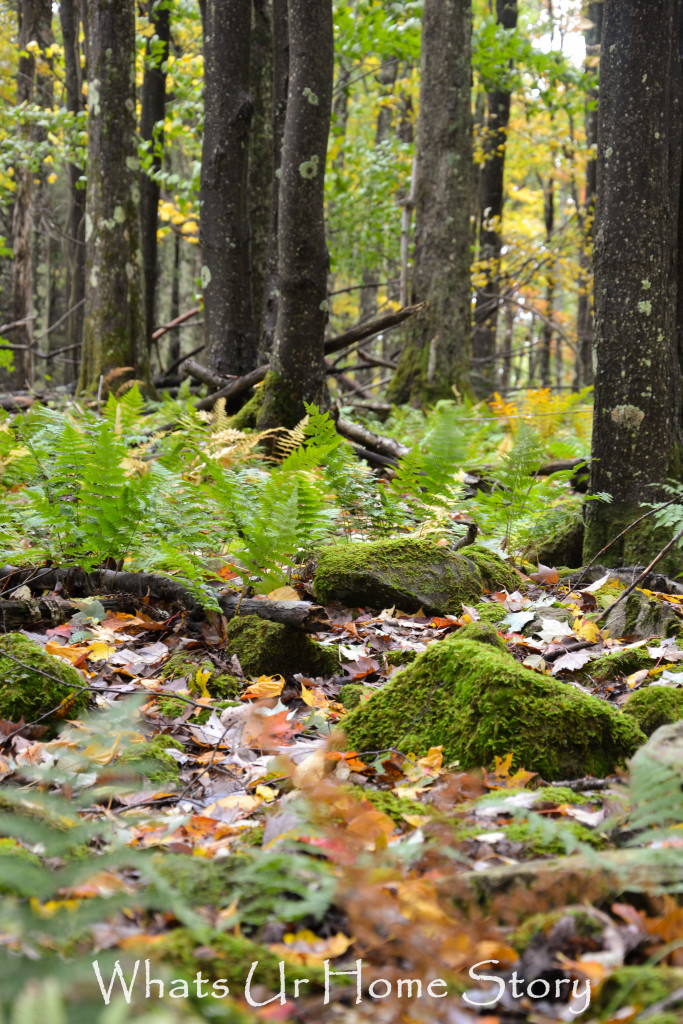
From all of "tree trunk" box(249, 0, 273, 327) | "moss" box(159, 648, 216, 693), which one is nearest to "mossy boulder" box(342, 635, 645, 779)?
"moss" box(159, 648, 216, 693)

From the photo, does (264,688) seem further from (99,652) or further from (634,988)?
(634,988)

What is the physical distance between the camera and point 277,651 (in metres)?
3.32

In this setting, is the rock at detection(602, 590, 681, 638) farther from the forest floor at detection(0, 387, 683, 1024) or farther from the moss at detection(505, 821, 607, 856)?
the moss at detection(505, 821, 607, 856)

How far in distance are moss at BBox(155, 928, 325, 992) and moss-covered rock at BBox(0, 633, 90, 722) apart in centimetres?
140

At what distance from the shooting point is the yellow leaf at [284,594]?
367 centimetres

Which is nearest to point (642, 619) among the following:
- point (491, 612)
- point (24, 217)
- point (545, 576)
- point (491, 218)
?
point (491, 612)

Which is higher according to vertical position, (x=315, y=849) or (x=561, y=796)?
(x=315, y=849)

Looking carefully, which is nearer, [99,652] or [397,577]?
[99,652]

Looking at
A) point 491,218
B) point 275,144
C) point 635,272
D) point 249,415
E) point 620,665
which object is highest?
point 491,218

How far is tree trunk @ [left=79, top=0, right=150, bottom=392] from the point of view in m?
9.41

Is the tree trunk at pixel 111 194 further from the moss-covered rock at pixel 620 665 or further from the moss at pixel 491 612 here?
the moss-covered rock at pixel 620 665

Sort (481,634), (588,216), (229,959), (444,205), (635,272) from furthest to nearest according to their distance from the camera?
(588,216)
(444,205)
(635,272)
(481,634)
(229,959)

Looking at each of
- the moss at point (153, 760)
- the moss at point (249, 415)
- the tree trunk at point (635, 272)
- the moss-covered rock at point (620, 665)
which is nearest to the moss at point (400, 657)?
the moss-covered rock at point (620, 665)

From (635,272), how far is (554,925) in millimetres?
3703
